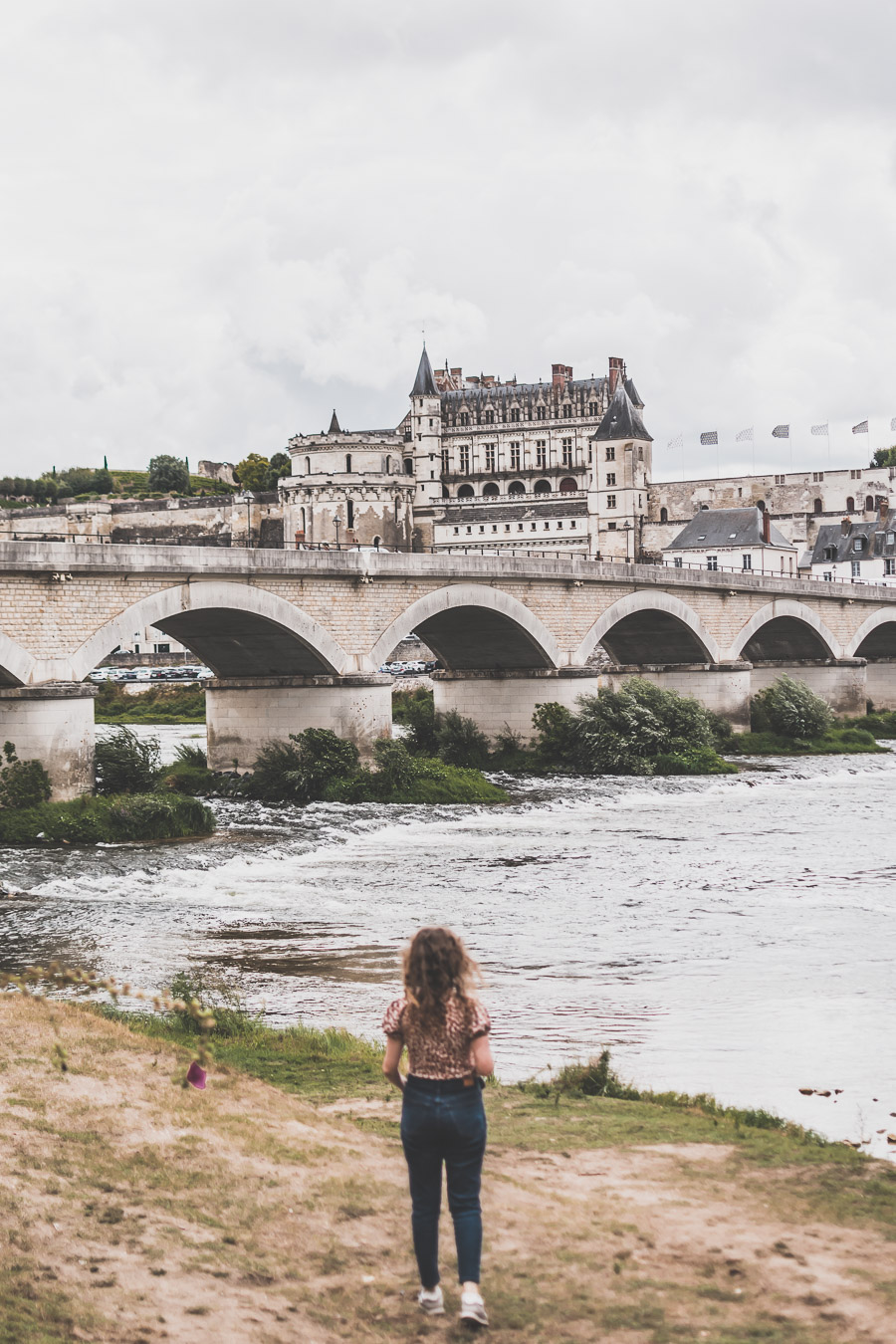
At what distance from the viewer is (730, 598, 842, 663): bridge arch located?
151 feet

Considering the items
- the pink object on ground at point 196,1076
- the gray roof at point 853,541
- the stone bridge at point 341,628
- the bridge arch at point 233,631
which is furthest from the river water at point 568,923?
the gray roof at point 853,541

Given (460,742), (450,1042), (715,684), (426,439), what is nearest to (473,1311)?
(450,1042)

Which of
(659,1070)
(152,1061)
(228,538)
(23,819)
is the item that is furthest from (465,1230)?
(228,538)

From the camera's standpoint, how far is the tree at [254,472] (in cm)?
13275

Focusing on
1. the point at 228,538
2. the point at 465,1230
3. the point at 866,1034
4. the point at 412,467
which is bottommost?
the point at 866,1034

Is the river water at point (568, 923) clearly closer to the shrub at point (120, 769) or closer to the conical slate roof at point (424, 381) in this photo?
the shrub at point (120, 769)

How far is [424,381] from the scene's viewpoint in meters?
122

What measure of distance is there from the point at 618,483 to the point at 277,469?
136 feet

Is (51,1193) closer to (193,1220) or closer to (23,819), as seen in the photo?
(193,1220)

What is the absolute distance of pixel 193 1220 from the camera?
6.36 meters

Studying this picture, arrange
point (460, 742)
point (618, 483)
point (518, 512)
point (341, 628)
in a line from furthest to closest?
1. point (518, 512)
2. point (618, 483)
3. point (460, 742)
4. point (341, 628)

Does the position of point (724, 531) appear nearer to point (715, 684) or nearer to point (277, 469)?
point (715, 684)

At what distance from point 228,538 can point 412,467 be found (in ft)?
69.5

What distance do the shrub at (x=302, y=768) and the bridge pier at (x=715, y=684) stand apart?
1604 cm
